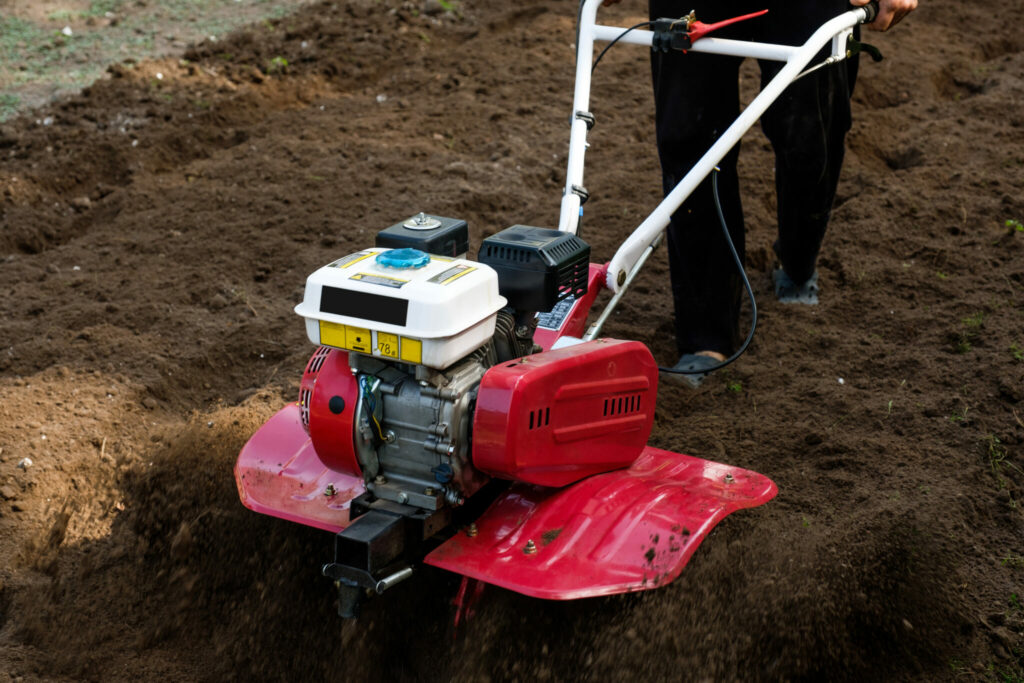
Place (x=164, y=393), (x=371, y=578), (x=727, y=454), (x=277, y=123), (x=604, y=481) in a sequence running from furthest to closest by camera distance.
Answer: (x=277, y=123), (x=164, y=393), (x=727, y=454), (x=604, y=481), (x=371, y=578)

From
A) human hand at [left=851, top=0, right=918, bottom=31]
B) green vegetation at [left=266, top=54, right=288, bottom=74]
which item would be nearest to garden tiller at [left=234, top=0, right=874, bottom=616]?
human hand at [left=851, top=0, right=918, bottom=31]

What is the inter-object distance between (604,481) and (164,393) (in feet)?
5.82

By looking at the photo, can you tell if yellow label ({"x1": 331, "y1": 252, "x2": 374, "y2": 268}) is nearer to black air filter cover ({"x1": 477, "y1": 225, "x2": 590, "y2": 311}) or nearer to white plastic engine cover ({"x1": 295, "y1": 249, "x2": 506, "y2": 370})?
white plastic engine cover ({"x1": 295, "y1": 249, "x2": 506, "y2": 370})

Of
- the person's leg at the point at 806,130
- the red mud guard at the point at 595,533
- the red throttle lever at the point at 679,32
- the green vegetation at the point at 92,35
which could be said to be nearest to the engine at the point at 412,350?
the red mud guard at the point at 595,533

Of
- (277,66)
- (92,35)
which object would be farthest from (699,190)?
(92,35)

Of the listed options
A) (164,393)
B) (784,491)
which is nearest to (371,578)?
(784,491)

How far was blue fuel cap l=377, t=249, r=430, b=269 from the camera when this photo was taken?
2275mm

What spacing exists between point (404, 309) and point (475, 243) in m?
2.38

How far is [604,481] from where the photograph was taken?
2.50 meters

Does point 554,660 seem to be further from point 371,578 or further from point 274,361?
point 274,361

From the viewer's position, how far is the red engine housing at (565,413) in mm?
2211

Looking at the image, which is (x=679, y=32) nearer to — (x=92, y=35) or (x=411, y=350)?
(x=411, y=350)

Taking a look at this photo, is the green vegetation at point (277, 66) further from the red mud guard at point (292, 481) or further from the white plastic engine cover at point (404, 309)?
the white plastic engine cover at point (404, 309)

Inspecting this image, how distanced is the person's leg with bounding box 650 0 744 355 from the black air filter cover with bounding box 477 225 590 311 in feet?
3.52
